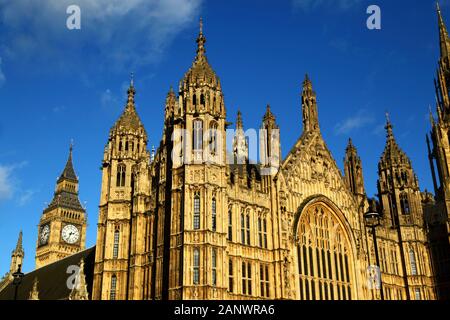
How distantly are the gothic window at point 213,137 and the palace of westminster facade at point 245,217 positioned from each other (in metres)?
0.09

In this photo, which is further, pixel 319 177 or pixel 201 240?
pixel 319 177

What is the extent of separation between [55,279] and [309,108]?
4210 cm

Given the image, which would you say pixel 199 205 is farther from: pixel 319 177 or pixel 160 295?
pixel 319 177

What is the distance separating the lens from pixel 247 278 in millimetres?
47031

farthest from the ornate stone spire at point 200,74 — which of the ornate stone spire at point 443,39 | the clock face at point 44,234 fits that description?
the clock face at point 44,234

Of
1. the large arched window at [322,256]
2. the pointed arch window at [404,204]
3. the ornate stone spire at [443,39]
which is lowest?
the large arched window at [322,256]

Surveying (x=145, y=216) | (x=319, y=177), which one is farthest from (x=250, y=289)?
(x=319, y=177)

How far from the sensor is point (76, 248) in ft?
395

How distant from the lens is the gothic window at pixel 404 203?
6562 centimetres

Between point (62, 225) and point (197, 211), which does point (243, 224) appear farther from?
point (62, 225)

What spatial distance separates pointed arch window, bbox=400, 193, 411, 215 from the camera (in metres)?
65.6

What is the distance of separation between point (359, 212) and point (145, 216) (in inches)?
947

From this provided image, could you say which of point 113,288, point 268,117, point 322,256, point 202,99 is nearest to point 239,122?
point 268,117

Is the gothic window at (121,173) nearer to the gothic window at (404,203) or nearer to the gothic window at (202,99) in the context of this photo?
the gothic window at (202,99)
